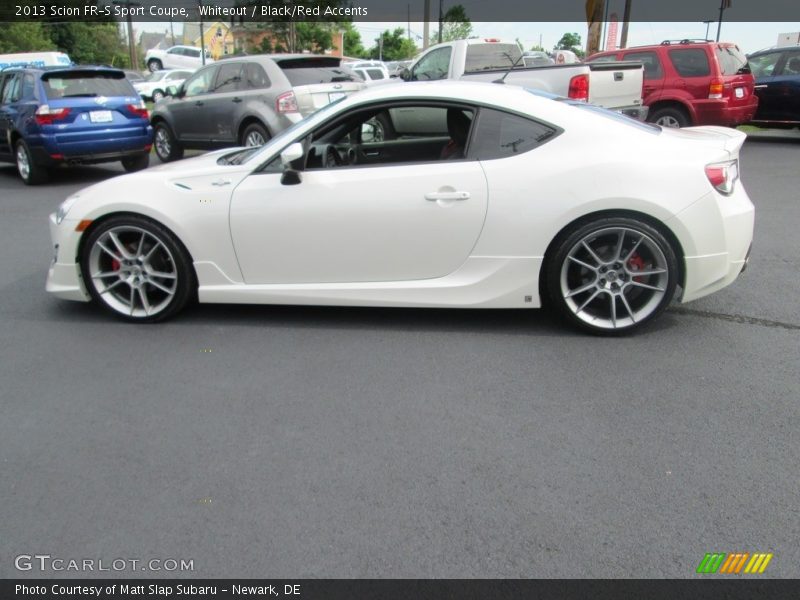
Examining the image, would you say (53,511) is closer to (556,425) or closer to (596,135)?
(556,425)

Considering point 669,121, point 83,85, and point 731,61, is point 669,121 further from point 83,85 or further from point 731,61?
point 83,85

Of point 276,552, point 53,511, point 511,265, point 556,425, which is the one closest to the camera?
point 276,552

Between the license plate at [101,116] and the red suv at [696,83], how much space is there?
29.3ft

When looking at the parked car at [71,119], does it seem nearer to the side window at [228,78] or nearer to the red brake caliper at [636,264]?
the side window at [228,78]

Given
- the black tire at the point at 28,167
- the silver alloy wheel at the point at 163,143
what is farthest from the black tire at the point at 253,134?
the black tire at the point at 28,167

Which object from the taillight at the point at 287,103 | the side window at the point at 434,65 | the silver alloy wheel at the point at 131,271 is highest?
the side window at the point at 434,65

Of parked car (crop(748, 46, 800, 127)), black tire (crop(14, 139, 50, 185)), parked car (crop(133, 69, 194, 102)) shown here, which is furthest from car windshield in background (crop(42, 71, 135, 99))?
parked car (crop(133, 69, 194, 102))

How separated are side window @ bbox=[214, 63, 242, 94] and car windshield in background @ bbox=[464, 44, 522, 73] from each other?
3.78 m

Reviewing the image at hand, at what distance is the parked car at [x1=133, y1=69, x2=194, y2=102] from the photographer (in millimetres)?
32094

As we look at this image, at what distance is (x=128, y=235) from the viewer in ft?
15.8

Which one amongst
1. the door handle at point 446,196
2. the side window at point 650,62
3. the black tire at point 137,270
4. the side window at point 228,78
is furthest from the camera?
the side window at point 650,62

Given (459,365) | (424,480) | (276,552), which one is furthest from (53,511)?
(459,365)

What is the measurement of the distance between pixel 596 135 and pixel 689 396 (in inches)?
64.7

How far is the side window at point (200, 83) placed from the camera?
12031 millimetres
